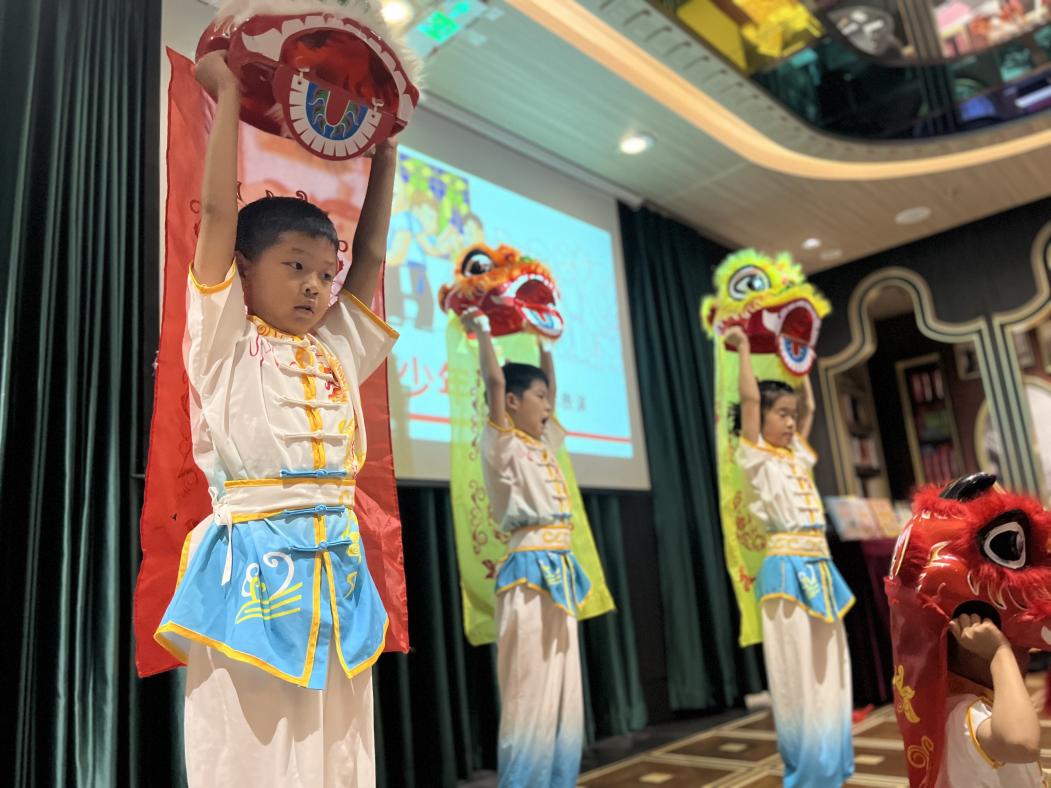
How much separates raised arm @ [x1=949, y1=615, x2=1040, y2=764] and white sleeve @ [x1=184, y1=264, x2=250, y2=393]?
3.80ft

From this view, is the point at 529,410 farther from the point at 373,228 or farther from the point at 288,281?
the point at 288,281

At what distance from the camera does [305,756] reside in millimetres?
1159

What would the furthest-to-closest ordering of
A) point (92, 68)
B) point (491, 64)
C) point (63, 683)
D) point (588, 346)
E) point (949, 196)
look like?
point (949, 196) < point (588, 346) < point (491, 64) < point (92, 68) < point (63, 683)

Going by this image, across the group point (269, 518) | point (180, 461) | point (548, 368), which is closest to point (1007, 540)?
point (269, 518)

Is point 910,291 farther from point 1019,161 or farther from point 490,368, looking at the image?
point 490,368

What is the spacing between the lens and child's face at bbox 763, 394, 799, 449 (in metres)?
2.76

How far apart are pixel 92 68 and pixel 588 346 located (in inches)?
94.9

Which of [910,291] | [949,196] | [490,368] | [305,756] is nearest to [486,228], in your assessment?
[490,368]

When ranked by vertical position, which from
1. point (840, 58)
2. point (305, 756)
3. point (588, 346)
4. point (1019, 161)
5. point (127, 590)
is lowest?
point (305, 756)

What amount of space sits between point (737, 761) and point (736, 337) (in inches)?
64.9

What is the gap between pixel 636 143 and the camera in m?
4.18

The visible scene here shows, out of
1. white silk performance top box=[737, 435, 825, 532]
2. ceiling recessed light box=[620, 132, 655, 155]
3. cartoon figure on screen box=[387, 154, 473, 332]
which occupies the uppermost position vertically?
ceiling recessed light box=[620, 132, 655, 155]

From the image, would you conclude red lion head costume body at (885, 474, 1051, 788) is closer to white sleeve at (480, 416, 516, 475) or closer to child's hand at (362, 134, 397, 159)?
child's hand at (362, 134, 397, 159)

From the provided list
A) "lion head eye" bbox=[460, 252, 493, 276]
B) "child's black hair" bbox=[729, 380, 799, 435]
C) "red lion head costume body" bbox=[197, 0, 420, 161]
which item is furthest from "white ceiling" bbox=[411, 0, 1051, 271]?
"red lion head costume body" bbox=[197, 0, 420, 161]
